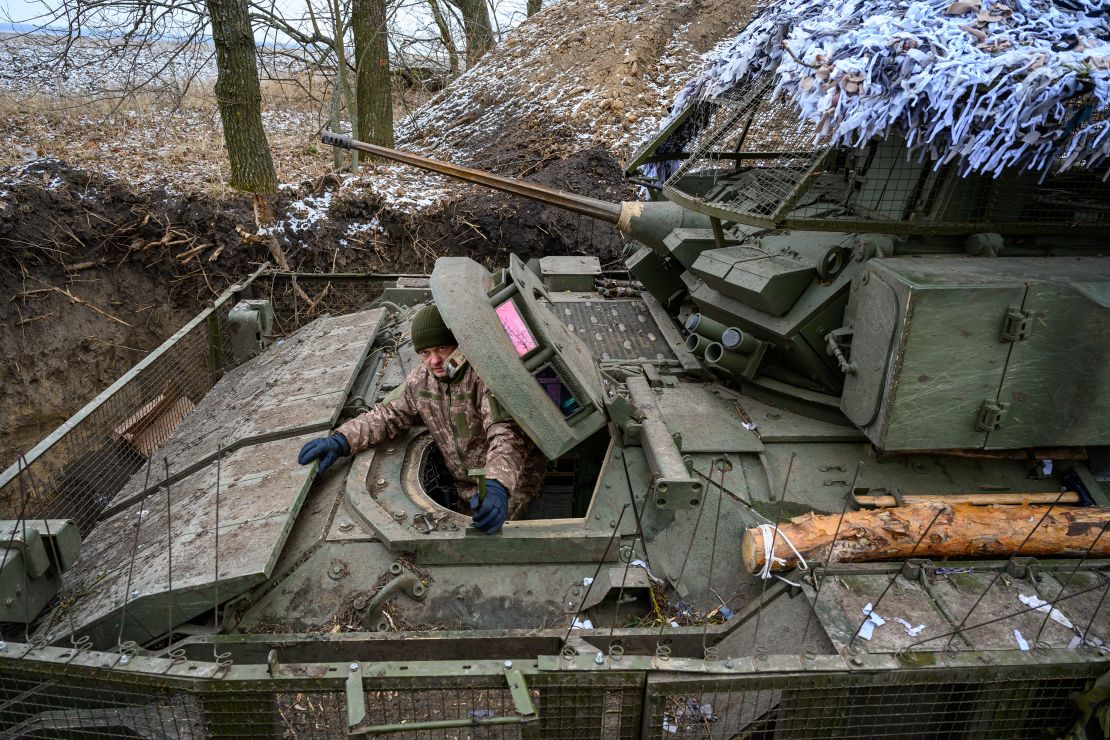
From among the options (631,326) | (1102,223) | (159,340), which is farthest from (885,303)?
(159,340)

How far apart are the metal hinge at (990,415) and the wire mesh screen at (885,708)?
3.87 ft

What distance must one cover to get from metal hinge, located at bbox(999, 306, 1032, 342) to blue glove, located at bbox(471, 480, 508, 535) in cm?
248

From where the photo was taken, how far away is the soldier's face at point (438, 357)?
4129mm

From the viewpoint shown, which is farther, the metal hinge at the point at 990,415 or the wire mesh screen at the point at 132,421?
the wire mesh screen at the point at 132,421

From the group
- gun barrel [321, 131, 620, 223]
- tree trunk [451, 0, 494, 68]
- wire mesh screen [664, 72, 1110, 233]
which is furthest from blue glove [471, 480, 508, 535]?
tree trunk [451, 0, 494, 68]

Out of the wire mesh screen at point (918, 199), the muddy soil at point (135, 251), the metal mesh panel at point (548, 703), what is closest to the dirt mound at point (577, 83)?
the muddy soil at point (135, 251)

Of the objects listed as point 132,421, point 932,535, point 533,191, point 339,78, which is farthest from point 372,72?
point 932,535

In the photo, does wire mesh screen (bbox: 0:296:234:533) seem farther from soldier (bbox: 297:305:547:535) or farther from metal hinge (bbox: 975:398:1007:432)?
metal hinge (bbox: 975:398:1007:432)

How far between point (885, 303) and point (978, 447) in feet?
2.99

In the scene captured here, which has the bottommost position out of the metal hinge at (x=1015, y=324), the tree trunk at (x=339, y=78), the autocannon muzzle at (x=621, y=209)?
the metal hinge at (x=1015, y=324)

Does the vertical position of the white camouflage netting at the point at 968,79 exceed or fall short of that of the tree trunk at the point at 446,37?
it falls short

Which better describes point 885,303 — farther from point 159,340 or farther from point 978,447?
point 159,340

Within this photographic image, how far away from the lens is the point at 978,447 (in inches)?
157

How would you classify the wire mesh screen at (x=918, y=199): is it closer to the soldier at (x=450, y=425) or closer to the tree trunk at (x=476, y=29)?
the soldier at (x=450, y=425)
